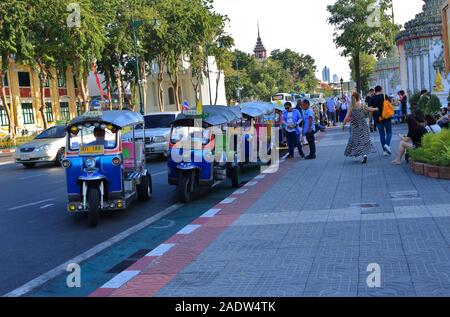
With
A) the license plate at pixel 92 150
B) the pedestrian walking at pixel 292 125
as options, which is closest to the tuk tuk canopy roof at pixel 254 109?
the pedestrian walking at pixel 292 125

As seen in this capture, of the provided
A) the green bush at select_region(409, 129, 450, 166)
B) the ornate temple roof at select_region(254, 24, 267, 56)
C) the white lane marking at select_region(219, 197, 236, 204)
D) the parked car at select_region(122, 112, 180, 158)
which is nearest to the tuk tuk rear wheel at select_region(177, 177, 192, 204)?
the white lane marking at select_region(219, 197, 236, 204)

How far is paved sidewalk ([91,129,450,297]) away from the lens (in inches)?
205

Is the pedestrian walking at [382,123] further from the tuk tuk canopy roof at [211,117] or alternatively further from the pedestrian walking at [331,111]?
the pedestrian walking at [331,111]

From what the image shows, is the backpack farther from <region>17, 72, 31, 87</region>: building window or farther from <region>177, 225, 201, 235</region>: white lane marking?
<region>17, 72, 31, 87</region>: building window

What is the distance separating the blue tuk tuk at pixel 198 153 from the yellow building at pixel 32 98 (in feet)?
116

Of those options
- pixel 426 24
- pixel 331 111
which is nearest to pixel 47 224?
pixel 331 111

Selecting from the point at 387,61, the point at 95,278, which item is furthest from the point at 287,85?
the point at 95,278

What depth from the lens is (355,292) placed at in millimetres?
4855

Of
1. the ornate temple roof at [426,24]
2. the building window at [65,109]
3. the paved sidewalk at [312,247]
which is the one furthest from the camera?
the building window at [65,109]

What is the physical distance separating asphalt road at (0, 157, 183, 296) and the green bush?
496 centimetres

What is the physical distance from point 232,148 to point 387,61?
1568 inches

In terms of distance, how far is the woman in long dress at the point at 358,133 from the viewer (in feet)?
45.3

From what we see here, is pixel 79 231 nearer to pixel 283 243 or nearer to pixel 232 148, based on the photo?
pixel 283 243

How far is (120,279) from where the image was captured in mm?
6031
